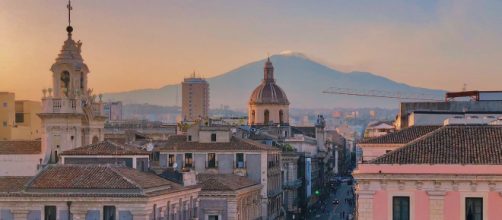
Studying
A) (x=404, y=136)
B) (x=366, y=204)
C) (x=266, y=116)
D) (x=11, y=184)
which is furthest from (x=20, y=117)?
(x=366, y=204)

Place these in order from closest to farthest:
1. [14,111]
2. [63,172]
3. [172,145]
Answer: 1. [63,172]
2. [172,145]
3. [14,111]

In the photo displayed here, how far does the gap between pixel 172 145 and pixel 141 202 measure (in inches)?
1515

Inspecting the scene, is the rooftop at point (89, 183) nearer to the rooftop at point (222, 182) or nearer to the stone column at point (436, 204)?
the rooftop at point (222, 182)

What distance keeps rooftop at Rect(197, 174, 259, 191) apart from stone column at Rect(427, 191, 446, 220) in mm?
33870

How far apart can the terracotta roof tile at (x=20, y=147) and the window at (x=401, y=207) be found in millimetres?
46273

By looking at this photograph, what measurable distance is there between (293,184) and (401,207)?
7944cm

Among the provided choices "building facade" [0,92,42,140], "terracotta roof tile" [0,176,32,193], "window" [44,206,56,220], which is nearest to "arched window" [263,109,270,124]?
"building facade" [0,92,42,140]

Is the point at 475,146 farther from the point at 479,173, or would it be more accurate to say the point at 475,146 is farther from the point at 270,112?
the point at 270,112

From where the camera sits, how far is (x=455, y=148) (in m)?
57.1

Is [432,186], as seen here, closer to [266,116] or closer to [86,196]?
[86,196]

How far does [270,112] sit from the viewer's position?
622ft

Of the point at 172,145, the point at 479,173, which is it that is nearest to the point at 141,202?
the point at 479,173

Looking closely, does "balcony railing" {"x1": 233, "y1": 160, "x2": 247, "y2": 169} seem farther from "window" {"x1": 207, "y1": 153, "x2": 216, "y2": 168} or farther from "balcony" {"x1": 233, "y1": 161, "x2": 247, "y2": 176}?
"window" {"x1": 207, "y1": 153, "x2": 216, "y2": 168}

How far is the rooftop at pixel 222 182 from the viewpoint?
88.7m
